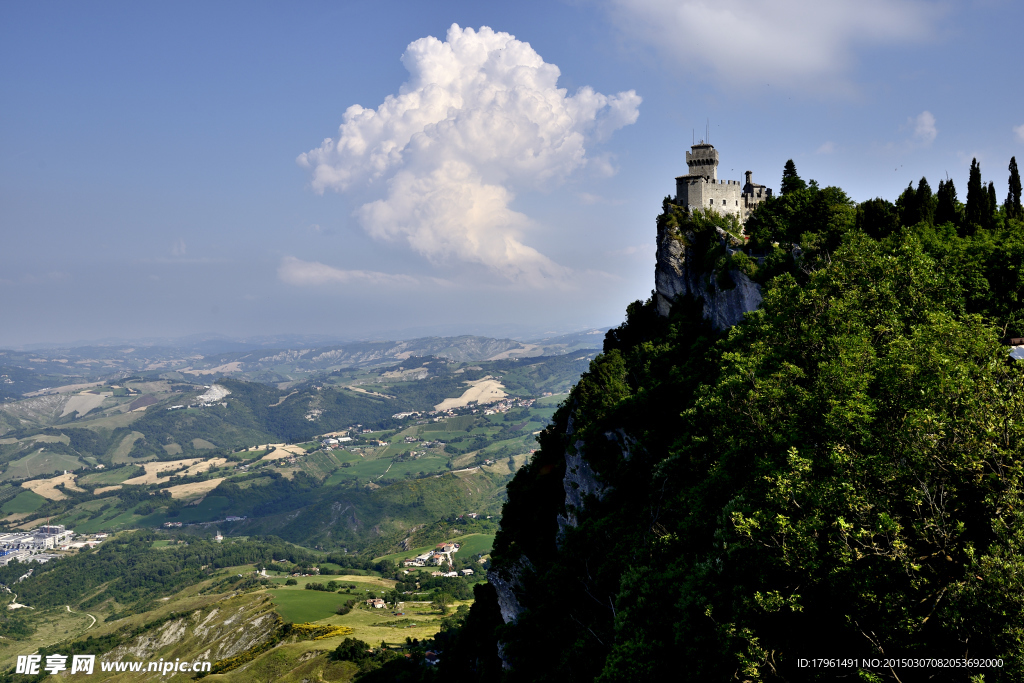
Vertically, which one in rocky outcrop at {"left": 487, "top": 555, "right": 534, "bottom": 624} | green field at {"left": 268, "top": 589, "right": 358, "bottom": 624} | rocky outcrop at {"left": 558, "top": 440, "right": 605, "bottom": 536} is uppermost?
rocky outcrop at {"left": 558, "top": 440, "right": 605, "bottom": 536}

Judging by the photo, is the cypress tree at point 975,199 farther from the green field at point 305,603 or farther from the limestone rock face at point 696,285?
the green field at point 305,603

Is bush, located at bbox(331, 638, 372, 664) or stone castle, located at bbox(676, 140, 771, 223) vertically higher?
stone castle, located at bbox(676, 140, 771, 223)

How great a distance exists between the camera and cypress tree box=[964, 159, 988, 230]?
53.1 m

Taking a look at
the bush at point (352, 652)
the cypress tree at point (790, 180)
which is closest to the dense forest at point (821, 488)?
the cypress tree at point (790, 180)

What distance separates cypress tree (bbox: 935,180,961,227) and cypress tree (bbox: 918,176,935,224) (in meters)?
0.78

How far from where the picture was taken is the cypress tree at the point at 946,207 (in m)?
55.8

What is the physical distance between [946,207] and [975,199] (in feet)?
8.60

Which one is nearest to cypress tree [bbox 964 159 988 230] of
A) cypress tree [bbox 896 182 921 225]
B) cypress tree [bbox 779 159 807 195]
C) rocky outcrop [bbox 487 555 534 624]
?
cypress tree [bbox 896 182 921 225]

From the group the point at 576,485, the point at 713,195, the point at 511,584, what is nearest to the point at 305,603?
the point at 511,584

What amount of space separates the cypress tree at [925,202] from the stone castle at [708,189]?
1920 centimetres

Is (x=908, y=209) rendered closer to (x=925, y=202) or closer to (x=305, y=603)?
(x=925, y=202)

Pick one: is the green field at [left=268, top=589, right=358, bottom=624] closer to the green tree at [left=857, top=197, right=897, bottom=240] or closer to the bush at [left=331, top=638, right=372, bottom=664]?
the bush at [left=331, top=638, right=372, bottom=664]

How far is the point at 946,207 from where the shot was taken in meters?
56.4

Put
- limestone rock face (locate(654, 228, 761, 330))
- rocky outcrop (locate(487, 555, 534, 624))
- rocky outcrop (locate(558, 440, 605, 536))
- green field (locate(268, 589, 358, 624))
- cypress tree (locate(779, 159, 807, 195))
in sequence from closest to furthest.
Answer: rocky outcrop (locate(558, 440, 605, 536))
rocky outcrop (locate(487, 555, 534, 624))
limestone rock face (locate(654, 228, 761, 330))
cypress tree (locate(779, 159, 807, 195))
green field (locate(268, 589, 358, 624))
